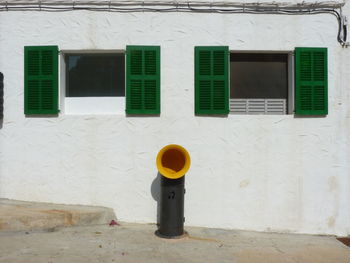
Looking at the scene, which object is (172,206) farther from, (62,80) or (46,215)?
(62,80)

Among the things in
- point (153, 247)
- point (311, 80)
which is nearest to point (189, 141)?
point (153, 247)

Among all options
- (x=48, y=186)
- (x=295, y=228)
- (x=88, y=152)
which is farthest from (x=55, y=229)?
(x=295, y=228)

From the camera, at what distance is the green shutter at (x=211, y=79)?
572 centimetres

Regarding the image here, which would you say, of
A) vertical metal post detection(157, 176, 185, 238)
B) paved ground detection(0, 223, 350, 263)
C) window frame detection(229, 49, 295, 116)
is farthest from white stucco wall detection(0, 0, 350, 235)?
vertical metal post detection(157, 176, 185, 238)

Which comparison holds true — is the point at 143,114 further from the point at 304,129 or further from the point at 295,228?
the point at 295,228

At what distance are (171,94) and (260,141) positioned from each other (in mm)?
1797

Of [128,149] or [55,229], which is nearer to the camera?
[55,229]

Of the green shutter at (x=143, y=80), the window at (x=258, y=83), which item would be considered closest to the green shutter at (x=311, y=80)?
the window at (x=258, y=83)

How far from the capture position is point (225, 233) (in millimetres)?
5492

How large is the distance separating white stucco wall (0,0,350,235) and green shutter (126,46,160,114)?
5.3 inches

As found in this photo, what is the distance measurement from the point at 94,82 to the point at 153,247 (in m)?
3.29

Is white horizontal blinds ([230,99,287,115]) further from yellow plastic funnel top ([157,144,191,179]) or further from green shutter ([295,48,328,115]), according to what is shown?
yellow plastic funnel top ([157,144,191,179])

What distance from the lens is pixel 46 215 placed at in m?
4.96

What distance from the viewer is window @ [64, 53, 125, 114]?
6086 millimetres
